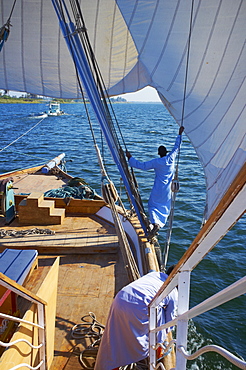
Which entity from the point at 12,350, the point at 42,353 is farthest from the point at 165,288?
the point at 42,353

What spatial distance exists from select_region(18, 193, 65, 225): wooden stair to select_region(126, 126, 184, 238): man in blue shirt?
2009 mm

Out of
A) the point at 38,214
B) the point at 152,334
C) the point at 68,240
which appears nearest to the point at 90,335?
the point at 152,334

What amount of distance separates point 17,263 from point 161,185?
2.50 m

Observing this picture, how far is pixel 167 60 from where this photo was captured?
18.7ft

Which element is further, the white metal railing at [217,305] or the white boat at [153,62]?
the white boat at [153,62]

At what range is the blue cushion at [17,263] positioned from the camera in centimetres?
393

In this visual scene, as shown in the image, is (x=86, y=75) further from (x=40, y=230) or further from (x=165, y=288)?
(x=165, y=288)

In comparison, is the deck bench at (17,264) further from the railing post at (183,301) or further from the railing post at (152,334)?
the railing post at (183,301)

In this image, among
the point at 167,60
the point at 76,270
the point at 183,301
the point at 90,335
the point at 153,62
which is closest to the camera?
the point at 183,301

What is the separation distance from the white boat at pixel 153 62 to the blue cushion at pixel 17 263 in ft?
2.52

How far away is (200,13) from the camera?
5234 millimetres

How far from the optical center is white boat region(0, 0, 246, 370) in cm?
475

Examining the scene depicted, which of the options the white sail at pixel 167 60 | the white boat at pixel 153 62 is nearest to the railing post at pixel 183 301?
the white boat at pixel 153 62

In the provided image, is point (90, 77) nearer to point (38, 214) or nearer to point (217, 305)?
point (38, 214)
